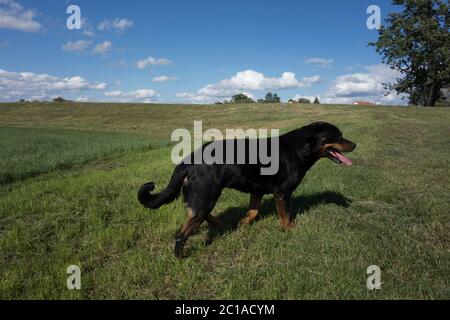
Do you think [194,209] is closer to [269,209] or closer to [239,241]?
[239,241]

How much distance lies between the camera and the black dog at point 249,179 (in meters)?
4.89

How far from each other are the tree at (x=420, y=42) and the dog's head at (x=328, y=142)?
39.7m

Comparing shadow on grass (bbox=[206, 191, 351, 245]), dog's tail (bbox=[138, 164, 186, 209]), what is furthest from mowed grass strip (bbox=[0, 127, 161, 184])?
dog's tail (bbox=[138, 164, 186, 209])

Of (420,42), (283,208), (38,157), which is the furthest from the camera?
(420,42)

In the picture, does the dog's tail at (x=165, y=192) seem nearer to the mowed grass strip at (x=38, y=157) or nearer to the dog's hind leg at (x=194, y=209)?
the dog's hind leg at (x=194, y=209)

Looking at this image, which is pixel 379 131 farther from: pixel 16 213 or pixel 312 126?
pixel 16 213

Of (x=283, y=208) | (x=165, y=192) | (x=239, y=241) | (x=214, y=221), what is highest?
(x=165, y=192)

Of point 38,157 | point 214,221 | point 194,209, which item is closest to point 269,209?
point 214,221

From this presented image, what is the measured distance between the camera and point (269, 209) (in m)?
7.04

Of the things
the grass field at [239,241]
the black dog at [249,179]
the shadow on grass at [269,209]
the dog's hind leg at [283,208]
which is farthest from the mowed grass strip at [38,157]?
the dog's hind leg at [283,208]

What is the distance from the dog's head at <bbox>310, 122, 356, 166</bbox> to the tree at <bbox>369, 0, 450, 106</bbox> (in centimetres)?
3967

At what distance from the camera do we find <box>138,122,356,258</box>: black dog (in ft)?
16.0

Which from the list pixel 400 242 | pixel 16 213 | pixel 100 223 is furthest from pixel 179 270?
pixel 16 213

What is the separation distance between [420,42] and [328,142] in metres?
41.9
